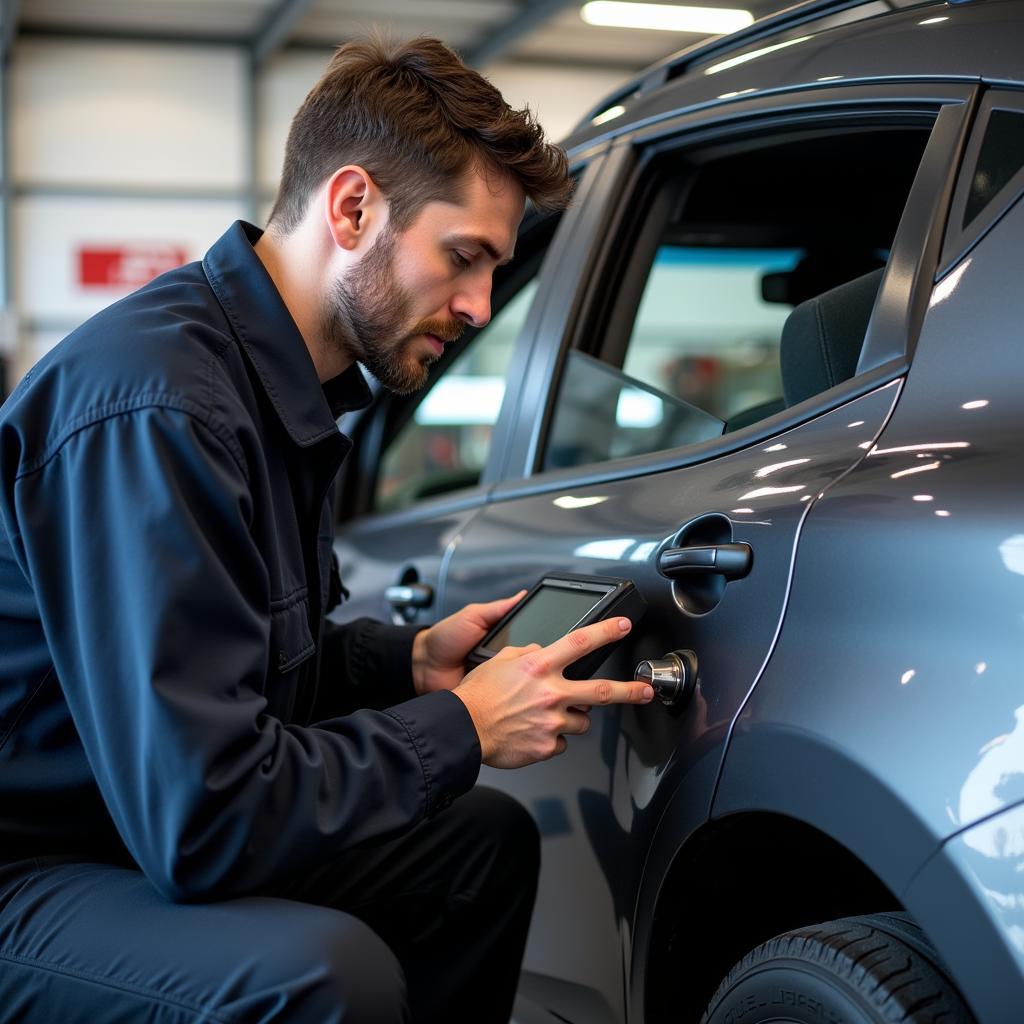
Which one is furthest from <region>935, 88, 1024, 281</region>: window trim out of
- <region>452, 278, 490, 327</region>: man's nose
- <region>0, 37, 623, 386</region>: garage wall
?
<region>0, 37, 623, 386</region>: garage wall

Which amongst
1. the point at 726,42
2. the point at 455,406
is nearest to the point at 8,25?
the point at 455,406

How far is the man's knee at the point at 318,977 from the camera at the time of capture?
1.20 meters

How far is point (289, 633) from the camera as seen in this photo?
1458 millimetres

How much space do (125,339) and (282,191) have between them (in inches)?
15.9

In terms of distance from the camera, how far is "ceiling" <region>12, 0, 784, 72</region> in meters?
11.0

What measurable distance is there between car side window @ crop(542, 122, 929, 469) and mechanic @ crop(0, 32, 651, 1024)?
33cm

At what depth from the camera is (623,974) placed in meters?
1.48

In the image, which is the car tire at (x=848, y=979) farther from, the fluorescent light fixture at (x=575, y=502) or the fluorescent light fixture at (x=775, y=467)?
the fluorescent light fixture at (x=575, y=502)

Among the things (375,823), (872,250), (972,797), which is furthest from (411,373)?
(872,250)

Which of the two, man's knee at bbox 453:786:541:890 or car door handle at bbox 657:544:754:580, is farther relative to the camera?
man's knee at bbox 453:786:541:890

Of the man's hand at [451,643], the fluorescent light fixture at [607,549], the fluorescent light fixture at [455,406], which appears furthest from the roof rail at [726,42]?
the man's hand at [451,643]

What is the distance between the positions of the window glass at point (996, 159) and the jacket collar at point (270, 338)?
2.40 ft

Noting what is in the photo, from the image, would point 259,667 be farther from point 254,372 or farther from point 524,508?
point 524,508

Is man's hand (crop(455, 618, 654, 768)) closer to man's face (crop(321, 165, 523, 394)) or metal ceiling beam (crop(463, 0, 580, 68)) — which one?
man's face (crop(321, 165, 523, 394))
